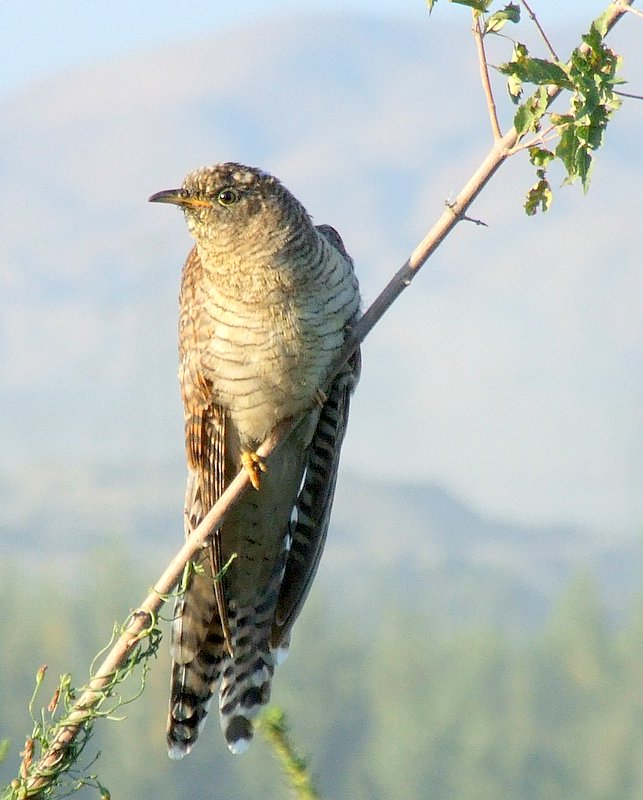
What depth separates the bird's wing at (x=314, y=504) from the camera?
3850 millimetres

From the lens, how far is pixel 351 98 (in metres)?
194

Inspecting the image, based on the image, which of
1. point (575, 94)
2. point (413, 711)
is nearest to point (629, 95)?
point (575, 94)

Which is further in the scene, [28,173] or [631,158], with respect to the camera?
[28,173]

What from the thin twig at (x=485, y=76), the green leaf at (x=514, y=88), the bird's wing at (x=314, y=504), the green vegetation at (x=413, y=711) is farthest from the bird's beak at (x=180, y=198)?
the green vegetation at (x=413, y=711)

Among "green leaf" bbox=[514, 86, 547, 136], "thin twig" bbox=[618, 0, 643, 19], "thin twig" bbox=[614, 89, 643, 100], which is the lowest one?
"green leaf" bbox=[514, 86, 547, 136]

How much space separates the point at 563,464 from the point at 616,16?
119m

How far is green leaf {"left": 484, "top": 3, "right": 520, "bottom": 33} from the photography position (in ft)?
7.97

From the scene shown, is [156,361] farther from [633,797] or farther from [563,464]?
[633,797]

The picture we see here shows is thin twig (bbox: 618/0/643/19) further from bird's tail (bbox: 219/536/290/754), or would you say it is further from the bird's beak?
bird's tail (bbox: 219/536/290/754)

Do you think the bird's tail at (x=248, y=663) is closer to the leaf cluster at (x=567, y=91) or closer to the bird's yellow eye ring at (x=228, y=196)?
the bird's yellow eye ring at (x=228, y=196)

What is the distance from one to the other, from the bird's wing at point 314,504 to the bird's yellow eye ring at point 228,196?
22.2 inches

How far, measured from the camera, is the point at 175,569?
2.31 meters

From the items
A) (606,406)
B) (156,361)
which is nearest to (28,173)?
(156,361)

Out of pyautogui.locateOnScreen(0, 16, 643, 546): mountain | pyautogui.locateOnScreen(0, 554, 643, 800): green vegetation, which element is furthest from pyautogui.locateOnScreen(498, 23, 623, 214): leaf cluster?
pyautogui.locateOnScreen(0, 16, 643, 546): mountain
